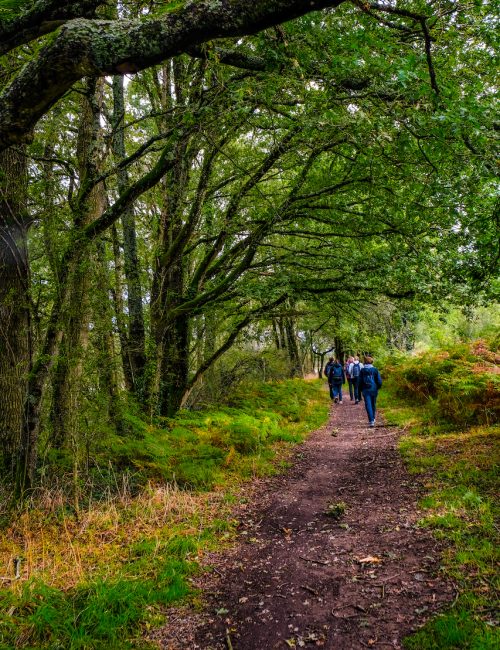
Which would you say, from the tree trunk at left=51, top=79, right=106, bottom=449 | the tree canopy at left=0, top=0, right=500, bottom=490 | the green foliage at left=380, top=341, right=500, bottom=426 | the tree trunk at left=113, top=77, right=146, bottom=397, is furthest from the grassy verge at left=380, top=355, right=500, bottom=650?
the tree trunk at left=113, top=77, right=146, bottom=397

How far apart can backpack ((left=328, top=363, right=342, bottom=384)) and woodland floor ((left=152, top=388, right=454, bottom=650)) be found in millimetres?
11160

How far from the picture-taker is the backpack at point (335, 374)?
17844 mm

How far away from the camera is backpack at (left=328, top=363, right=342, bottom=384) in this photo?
58.5 ft

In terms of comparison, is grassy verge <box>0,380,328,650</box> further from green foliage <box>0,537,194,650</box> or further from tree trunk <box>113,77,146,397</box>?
tree trunk <box>113,77,146,397</box>

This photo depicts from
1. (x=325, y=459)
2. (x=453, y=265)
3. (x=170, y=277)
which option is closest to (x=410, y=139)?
(x=453, y=265)

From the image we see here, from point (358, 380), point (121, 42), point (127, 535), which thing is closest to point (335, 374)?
point (358, 380)

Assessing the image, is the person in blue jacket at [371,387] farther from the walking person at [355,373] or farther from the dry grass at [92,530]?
the dry grass at [92,530]

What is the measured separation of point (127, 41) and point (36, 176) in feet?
15.1

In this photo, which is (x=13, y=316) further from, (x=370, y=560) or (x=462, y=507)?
(x=462, y=507)

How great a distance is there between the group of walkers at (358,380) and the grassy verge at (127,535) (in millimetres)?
3552

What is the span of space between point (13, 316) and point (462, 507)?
20.9 feet

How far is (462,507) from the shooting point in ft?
15.8

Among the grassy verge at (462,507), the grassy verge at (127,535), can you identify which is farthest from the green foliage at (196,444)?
the grassy verge at (462,507)

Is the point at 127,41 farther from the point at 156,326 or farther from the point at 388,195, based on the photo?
the point at 156,326
